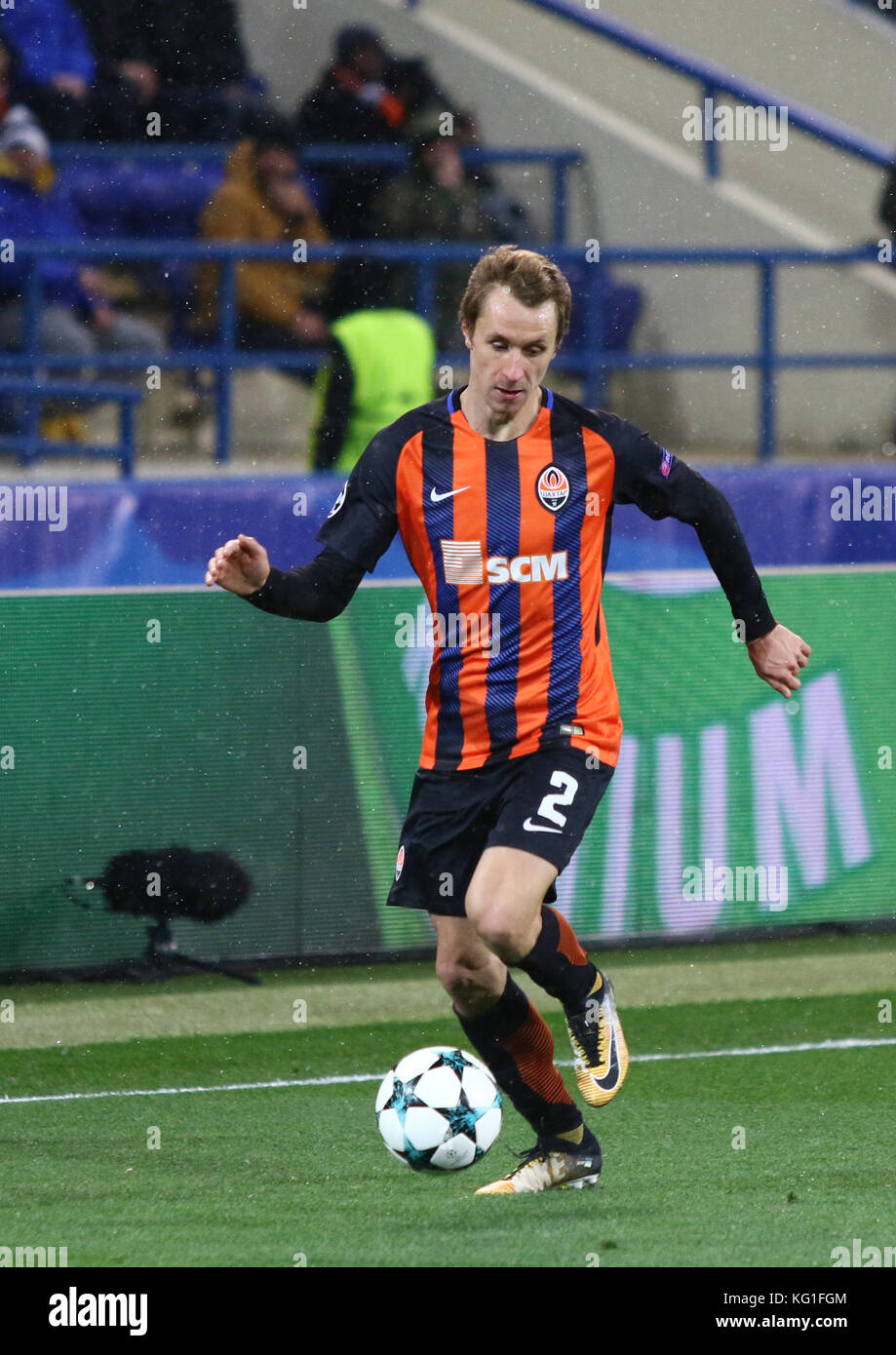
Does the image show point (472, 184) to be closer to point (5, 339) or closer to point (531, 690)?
point (5, 339)

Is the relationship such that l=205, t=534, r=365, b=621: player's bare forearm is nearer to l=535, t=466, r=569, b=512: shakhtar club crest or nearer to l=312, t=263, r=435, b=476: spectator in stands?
l=535, t=466, r=569, b=512: shakhtar club crest

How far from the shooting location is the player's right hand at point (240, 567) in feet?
14.3

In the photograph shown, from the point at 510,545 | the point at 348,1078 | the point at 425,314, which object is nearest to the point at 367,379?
the point at 425,314

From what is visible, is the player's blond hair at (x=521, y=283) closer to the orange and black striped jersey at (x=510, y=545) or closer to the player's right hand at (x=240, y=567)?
the orange and black striped jersey at (x=510, y=545)

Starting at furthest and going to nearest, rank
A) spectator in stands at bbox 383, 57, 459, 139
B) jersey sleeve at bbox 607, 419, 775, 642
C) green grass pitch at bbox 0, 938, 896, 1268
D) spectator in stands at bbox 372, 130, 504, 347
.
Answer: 1. spectator in stands at bbox 383, 57, 459, 139
2. spectator in stands at bbox 372, 130, 504, 347
3. jersey sleeve at bbox 607, 419, 775, 642
4. green grass pitch at bbox 0, 938, 896, 1268

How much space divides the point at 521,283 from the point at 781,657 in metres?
1.01

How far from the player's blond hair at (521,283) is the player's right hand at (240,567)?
712 mm

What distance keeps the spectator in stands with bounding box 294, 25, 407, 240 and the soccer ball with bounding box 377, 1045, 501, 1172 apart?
7.31 m

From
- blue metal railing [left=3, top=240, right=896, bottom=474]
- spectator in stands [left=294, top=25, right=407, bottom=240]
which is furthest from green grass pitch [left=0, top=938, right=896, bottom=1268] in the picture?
spectator in stands [left=294, top=25, right=407, bottom=240]

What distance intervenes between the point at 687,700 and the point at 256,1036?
2.04m

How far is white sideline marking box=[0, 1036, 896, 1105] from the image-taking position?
19.7 feet

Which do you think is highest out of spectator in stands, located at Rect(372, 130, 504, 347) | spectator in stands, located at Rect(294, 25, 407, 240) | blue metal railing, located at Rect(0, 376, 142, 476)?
spectator in stands, located at Rect(294, 25, 407, 240)

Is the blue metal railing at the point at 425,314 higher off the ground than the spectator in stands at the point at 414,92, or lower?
lower

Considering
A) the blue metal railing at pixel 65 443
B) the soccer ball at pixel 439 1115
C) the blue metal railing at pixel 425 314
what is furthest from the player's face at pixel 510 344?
the blue metal railing at pixel 425 314
